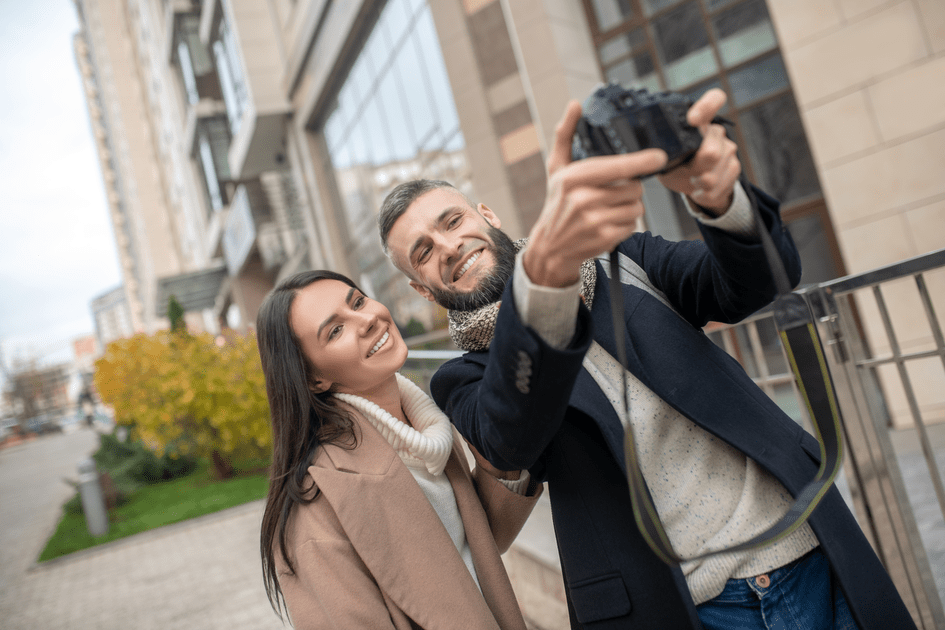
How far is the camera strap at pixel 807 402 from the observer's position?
1.09 m

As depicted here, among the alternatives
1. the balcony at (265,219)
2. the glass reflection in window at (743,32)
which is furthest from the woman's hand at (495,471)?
the balcony at (265,219)

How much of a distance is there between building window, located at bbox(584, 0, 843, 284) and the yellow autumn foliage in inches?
272

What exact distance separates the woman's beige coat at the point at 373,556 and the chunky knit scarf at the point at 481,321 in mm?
392

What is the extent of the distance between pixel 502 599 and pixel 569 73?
7879 mm

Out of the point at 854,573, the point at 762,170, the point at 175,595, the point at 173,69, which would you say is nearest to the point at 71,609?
the point at 175,595

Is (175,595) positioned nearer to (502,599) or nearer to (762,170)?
(502,599)

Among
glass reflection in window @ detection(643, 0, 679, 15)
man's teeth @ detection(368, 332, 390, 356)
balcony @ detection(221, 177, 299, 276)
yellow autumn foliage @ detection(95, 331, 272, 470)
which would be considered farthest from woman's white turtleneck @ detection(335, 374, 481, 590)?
balcony @ detection(221, 177, 299, 276)

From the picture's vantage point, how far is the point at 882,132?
6.25 metres

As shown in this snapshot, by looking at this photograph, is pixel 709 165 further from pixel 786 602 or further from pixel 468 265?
pixel 786 602

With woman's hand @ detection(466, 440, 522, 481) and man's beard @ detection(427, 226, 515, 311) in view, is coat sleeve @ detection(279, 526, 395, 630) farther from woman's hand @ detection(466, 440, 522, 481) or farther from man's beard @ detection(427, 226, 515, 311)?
man's beard @ detection(427, 226, 515, 311)

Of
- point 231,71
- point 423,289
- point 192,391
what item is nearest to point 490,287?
point 423,289

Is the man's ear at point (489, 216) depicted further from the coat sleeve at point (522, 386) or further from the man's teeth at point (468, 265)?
the coat sleeve at point (522, 386)

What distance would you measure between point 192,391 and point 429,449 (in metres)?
10.5

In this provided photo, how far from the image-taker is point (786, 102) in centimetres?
740
